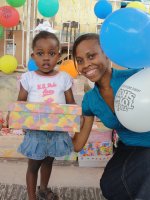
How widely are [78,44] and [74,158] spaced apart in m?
1.32

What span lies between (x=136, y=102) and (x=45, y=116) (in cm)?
47

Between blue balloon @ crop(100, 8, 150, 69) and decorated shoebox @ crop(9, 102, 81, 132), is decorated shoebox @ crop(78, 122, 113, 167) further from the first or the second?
blue balloon @ crop(100, 8, 150, 69)

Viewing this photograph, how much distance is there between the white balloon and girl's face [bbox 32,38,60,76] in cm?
54

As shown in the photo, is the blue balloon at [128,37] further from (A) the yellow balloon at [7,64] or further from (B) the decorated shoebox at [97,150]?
(A) the yellow balloon at [7,64]

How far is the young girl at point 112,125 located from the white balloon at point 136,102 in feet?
0.56

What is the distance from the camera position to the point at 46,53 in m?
1.70

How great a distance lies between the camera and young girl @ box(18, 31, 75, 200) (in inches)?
66.5

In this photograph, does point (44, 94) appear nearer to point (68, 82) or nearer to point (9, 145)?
point (68, 82)

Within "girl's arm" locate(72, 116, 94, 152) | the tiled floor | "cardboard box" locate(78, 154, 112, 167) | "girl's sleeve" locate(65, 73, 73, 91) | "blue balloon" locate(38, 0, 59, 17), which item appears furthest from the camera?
"blue balloon" locate(38, 0, 59, 17)

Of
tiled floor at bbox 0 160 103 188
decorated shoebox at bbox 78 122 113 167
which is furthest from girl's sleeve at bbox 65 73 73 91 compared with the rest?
decorated shoebox at bbox 78 122 113 167

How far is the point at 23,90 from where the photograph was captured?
5.74ft

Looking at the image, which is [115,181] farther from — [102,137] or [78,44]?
[102,137]

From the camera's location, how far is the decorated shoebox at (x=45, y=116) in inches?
58.6

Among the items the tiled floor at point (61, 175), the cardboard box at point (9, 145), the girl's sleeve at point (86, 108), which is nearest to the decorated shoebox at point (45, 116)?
the girl's sleeve at point (86, 108)
